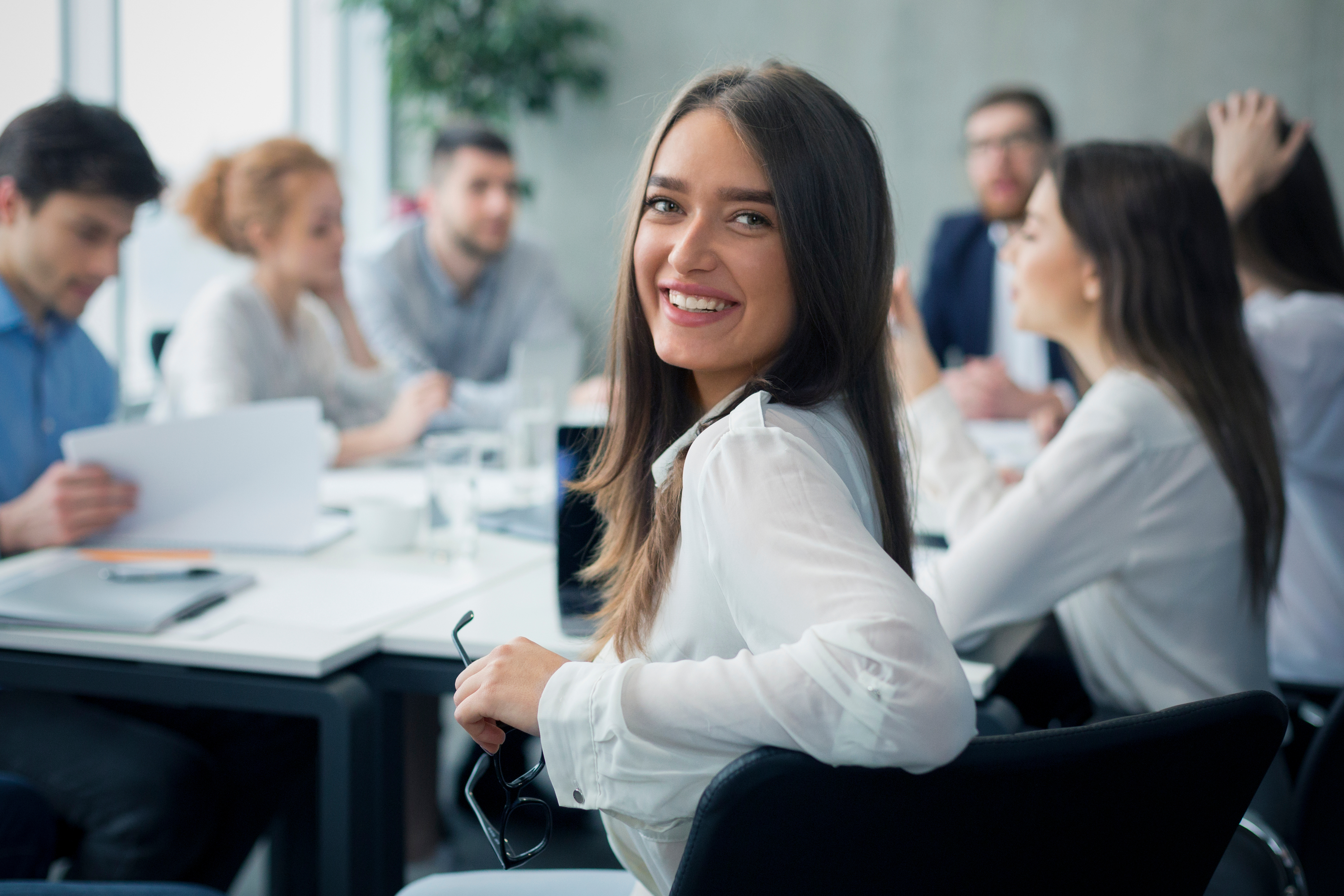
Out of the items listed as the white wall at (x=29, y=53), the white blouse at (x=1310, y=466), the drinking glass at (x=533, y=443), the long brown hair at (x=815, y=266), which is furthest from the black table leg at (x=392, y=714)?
the white wall at (x=29, y=53)

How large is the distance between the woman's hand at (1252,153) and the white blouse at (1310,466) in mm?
257

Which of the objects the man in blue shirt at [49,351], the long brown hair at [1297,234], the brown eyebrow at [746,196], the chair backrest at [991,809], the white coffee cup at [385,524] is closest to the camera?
the chair backrest at [991,809]

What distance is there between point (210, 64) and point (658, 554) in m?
3.98

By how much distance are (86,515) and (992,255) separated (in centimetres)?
293

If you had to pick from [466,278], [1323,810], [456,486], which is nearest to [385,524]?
[456,486]

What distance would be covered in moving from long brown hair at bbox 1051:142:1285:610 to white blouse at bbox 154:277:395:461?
147 cm

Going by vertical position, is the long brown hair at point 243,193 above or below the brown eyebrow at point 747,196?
above

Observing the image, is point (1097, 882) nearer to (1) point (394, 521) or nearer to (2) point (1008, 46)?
(1) point (394, 521)

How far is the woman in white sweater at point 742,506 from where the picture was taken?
639mm

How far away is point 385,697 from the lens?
1.31 m

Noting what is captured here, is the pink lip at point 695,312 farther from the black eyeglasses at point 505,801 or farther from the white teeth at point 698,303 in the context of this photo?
the black eyeglasses at point 505,801

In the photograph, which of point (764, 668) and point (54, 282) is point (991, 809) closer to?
point (764, 668)

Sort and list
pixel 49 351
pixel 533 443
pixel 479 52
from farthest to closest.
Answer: pixel 479 52
pixel 533 443
pixel 49 351

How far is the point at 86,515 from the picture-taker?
5.21 feet
